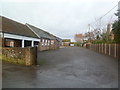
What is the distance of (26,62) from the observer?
26.1 feet

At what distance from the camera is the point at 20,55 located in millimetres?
8164

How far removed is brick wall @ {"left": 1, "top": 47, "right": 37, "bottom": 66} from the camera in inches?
313

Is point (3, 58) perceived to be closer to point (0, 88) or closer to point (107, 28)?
point (0, 88)

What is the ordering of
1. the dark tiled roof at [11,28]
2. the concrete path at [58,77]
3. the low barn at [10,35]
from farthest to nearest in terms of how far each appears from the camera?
the dark tiled roof at [11,28], the low barn at [10,35], the concrete path at [58,77]

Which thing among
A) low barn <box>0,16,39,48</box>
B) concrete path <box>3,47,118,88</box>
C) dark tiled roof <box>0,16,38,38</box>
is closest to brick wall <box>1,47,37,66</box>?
concrete path <box>3,47,118,88</box>

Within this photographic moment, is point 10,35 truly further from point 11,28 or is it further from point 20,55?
point 20,55

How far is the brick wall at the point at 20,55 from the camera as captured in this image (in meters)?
7.94

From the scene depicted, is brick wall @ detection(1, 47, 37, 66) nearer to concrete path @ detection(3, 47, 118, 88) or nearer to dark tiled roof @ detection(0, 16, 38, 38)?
concrete path @ detection(3, 47, 118, 88)

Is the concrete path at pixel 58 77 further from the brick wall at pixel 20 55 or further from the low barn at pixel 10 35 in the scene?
the low barn at pixel 10 35

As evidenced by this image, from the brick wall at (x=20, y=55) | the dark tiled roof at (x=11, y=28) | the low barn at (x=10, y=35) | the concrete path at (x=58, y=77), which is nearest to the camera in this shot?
the concrete path at (x=58, y=77)

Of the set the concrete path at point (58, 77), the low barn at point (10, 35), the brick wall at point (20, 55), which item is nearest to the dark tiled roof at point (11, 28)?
the low barn at point (10, 35)

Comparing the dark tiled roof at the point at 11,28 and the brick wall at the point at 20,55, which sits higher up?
the dark tiled roof at the point at 11,28

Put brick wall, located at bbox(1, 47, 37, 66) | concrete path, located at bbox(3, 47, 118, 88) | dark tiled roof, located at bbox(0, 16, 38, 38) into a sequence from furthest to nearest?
dark tiled roof, located at bbox(0, 16, 38, 38) → brick wall, located at bbox(1, 47, 37, 66) → concrete path, located at bbox(3, 47, 118, 88)

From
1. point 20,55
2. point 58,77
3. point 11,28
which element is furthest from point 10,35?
point 58,77
